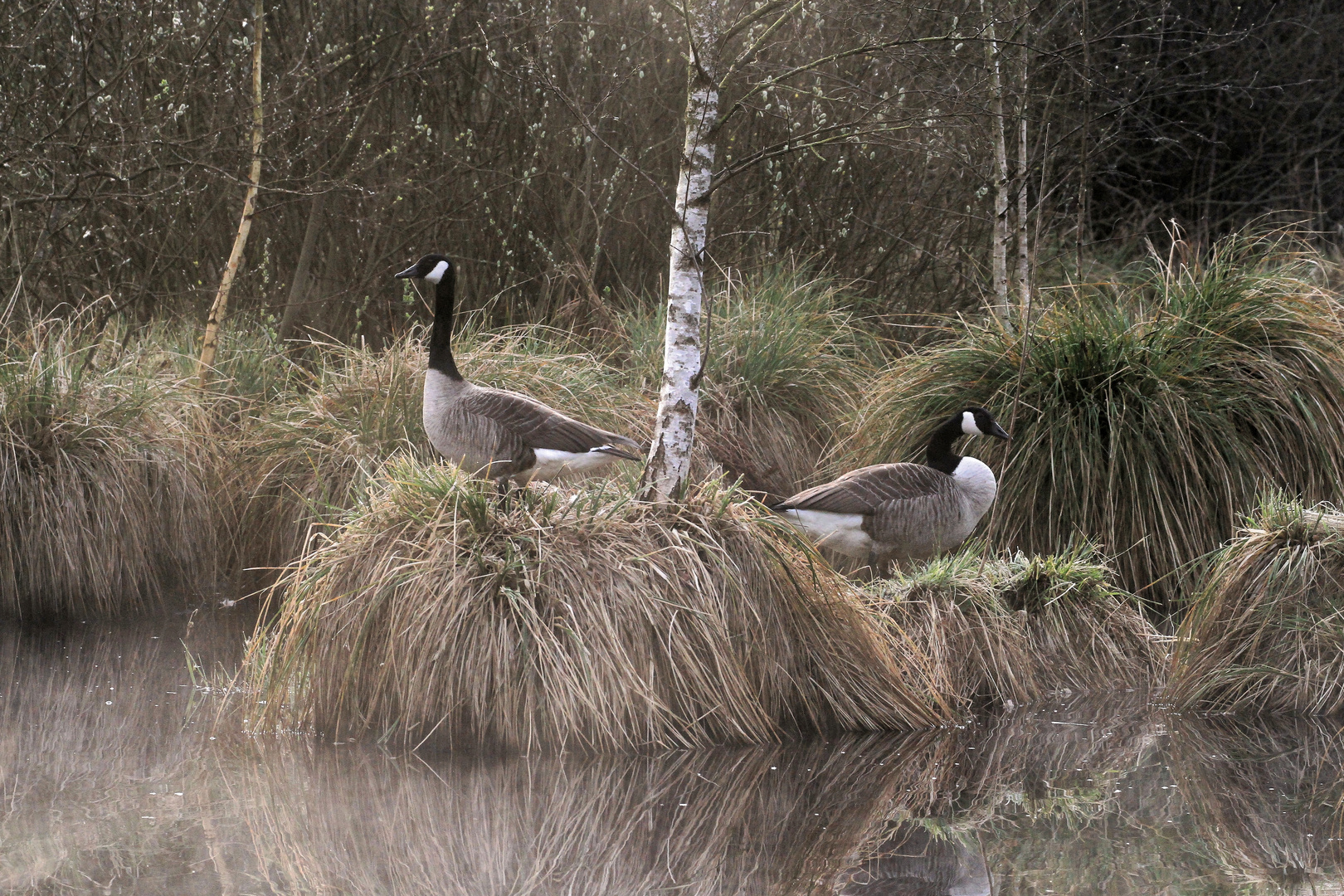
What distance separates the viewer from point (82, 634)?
281 inches

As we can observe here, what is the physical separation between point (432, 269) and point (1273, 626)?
14.7 feet

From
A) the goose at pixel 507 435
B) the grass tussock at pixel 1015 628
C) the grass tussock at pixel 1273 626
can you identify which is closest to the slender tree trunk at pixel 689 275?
the grass tussock at pixel 1015 628

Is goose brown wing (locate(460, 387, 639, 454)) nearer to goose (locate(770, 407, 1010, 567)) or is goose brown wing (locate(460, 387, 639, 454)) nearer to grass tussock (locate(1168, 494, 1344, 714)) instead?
goose (locate(770, 407, 1010, 567))

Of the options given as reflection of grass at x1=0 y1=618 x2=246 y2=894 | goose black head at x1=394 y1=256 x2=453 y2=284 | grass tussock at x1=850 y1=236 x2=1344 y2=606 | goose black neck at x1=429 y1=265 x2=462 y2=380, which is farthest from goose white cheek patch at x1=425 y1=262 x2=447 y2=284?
grass tussock at x1=850 y1=236 x2=1344 y2=606

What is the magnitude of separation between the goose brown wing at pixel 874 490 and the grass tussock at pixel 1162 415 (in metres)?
0.60

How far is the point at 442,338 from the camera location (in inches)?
285

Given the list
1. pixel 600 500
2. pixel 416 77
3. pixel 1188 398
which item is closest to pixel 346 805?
pixel 600 500

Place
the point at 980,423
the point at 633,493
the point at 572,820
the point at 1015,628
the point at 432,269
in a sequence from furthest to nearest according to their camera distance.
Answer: the point at 432,269
the point at 980,423
the point at 1015,628
the point at 633,493
the point at 572,820

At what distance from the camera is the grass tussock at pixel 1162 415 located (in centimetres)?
696

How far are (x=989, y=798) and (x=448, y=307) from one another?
4.02 meters

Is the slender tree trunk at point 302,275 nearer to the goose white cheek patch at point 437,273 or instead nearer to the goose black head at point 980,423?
the goose white cheek patch at point 437,273

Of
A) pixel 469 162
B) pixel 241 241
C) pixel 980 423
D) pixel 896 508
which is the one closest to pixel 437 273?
Result: pixel 241 241

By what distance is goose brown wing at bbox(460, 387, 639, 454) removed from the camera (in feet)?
22.9

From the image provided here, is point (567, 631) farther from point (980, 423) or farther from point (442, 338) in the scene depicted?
point (980, 423)
